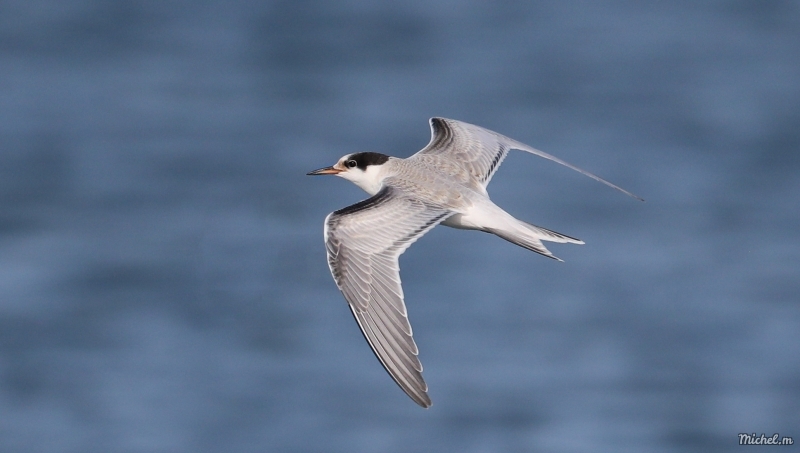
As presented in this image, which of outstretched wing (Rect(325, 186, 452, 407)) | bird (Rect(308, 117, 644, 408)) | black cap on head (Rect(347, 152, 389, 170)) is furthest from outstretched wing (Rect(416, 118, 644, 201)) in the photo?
outstretched wing (Rect(325, 186, 452, 407))

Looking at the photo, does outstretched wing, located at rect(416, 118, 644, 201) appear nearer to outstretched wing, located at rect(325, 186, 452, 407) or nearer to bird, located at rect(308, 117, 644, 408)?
bird, located at rect(308, 117, 644, 408)

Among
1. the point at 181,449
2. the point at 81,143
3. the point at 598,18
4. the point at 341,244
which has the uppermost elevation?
the point at 341,244

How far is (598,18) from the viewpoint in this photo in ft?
82.8

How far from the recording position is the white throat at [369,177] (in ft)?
35.1

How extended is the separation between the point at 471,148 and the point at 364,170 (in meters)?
1.02

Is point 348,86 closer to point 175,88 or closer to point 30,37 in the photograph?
point 175,88

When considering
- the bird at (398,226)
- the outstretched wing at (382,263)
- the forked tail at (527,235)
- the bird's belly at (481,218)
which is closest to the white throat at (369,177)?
the bird at (398,226)

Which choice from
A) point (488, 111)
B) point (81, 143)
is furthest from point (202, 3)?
point (488, 111)

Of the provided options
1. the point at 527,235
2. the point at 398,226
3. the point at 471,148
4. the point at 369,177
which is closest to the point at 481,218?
the point at 527,235

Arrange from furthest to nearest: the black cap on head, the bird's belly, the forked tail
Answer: the black cap on head, the bird's belly, the forked tail

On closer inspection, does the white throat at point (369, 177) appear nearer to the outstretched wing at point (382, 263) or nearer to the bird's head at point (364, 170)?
the bird's head at point (364, 170)

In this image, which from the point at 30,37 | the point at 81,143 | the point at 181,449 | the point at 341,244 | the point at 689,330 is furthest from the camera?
the point at 30,37

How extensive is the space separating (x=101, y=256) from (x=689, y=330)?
8708mm

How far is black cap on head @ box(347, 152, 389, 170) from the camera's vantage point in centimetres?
1081
